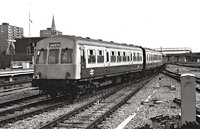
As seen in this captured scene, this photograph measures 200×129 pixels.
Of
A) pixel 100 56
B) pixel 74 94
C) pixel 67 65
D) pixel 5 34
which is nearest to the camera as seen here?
pixel 67 65

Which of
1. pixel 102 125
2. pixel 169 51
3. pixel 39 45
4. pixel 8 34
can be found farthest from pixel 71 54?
pixel 169 51

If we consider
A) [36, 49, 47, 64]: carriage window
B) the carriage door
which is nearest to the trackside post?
[36, 49, 47, 64]: carriage window

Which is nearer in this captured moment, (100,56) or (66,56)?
(66,56)

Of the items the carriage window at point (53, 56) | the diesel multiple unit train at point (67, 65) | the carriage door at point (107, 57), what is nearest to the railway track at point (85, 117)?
the diesel multiple unit train at point (67, 65)

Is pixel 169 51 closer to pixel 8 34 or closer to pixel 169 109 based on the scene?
pixel 8 34

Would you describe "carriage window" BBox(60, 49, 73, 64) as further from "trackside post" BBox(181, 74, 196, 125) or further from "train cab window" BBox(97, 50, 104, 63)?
"trackside post" BBox(181, 74, 196, 125)

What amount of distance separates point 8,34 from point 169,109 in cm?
12065

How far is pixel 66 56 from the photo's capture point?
502 inches

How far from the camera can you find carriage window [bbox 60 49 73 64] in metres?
12.6

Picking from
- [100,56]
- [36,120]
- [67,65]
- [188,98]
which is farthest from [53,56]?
[188,98]

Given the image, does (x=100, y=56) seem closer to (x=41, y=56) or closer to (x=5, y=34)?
(x=41, y=56)

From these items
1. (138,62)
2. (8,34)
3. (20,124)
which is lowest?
(20,124)

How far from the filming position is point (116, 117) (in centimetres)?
Answer: 891

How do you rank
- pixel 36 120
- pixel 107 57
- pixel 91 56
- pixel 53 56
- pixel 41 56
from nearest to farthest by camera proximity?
pixel 36 120 → pixel 53 56 → pixel 41 56 → pixel 91 56 → pixel 107 57
